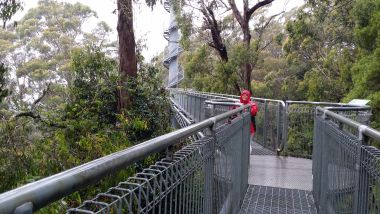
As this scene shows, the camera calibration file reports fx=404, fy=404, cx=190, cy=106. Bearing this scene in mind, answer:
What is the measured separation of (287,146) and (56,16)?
3585 centimetres

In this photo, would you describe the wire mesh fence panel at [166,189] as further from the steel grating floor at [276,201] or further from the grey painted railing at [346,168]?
the steel grating floor at [276,201]

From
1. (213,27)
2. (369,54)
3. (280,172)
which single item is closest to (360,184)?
(280,172)

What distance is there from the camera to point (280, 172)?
24.3ft

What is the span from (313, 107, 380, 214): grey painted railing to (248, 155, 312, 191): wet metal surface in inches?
49.3

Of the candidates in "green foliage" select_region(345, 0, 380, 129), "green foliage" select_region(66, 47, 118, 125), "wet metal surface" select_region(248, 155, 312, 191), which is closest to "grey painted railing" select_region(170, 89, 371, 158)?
"wet metal surface" select_region(248, 155, 312, 191)

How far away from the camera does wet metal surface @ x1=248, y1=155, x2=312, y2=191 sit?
6672mm

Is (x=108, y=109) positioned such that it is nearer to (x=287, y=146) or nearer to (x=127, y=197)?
(x=287, y=146)

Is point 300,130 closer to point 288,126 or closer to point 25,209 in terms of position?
point 288,126

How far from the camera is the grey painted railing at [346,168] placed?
2580 mm

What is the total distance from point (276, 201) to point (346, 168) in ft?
7.96

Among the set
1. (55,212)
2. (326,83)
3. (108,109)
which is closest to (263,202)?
(55,212)

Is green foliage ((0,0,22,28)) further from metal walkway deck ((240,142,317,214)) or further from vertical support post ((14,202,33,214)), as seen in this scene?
vertical support post ((14,202,33,214))

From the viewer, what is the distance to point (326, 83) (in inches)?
703

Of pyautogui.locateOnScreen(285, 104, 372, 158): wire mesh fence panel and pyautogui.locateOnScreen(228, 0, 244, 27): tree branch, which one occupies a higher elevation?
pyautogui.locateOnScreen(228, 0, 244, 27): tree branch
